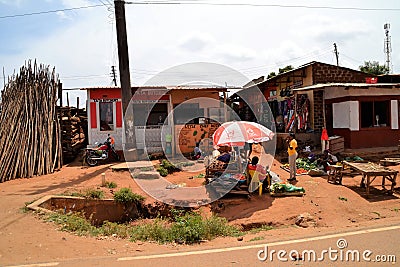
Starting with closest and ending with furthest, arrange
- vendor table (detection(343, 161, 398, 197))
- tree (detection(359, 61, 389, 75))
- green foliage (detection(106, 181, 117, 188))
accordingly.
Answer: vendor table (detection(343, 161, 398, 197))
green foliage (detection(106, 181, 117, 188))
tree (detection(359, 61, 389, 75))

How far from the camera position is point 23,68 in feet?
44.1

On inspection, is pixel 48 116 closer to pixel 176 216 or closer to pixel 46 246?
pixel 176 216

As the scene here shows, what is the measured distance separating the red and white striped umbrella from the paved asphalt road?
4226mm

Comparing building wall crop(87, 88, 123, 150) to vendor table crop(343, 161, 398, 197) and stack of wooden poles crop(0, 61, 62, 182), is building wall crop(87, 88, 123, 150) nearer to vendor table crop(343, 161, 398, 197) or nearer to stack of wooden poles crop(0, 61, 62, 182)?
stack of wooden poles crop(0, 61, 62, 182)

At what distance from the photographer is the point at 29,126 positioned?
42.1 ft

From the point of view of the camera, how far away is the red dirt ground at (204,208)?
5293 mm

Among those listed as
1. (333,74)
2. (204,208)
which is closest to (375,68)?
(333,74)

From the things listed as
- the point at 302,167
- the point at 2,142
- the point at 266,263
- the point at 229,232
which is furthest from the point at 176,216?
the point at 2,142

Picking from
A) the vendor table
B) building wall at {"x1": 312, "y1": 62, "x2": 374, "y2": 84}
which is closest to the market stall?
the vendor table

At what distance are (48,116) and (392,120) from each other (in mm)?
13785

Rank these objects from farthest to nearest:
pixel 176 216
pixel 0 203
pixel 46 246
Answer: pixel 176 216 < pixel 0 203 < pixel 46 246

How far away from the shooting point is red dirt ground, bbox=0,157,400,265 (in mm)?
5293

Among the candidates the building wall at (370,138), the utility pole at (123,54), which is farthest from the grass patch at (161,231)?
the building wall at (370,138)

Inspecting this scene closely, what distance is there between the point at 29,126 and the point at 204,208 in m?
7.61
